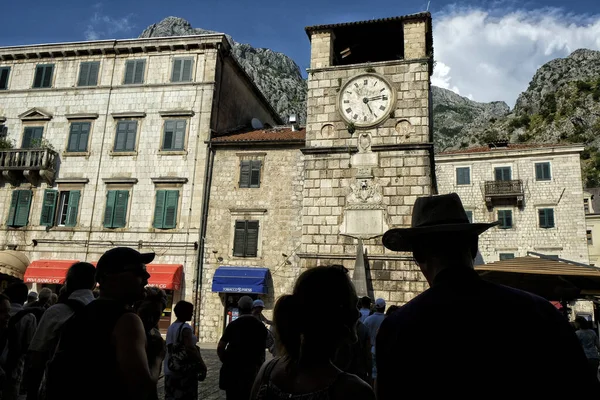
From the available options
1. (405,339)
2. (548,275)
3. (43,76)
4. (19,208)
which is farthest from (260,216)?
(405,339)

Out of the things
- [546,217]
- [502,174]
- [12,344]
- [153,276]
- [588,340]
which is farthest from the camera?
[502,174]

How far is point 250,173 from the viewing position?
20.7 metres

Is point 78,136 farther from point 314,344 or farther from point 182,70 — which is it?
point 314,344

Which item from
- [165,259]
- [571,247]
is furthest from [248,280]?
[571,247]

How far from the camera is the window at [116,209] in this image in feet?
67.8

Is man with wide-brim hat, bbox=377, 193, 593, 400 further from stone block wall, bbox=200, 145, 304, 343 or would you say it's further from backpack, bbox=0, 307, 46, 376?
stone block wall, bbox=200, 145, 304, 343

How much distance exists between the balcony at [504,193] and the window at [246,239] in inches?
729

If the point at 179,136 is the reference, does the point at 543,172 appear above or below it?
above

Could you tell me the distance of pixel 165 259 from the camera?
65.9ft

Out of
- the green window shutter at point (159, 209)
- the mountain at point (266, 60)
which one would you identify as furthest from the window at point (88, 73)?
the mountain at point (266, 60)

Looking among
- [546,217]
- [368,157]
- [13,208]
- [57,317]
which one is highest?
[546,217]

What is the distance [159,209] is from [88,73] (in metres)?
8.73

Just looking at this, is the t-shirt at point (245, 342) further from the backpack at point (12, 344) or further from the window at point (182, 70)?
the window at point (182, 70)

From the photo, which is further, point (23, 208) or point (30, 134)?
point (30, 134)
